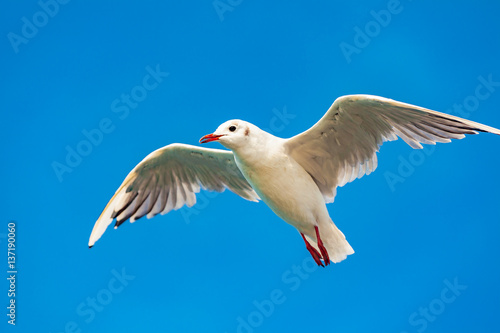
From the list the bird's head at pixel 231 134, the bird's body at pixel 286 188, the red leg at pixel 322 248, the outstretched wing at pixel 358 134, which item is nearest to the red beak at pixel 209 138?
the bird's head at pixel 231 134

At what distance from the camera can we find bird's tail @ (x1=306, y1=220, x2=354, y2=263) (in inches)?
298

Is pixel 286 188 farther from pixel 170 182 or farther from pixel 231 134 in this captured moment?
pixel 170 182

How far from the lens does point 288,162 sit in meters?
7.38

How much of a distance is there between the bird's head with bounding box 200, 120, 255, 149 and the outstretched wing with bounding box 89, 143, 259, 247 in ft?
3.21

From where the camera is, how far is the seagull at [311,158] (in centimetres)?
705

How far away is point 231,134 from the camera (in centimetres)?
702

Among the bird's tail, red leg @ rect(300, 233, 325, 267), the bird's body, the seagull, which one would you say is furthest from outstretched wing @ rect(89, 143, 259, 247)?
the bird's tail

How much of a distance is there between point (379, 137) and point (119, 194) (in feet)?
9.80

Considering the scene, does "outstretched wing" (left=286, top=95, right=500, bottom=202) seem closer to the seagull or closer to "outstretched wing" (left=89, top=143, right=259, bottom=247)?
the seagull

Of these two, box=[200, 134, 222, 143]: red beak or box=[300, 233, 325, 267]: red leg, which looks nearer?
box=[200, 134, 222, 143]: red beak

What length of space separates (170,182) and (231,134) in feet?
5.87

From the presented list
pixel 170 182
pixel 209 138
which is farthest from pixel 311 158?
pixel 170 182

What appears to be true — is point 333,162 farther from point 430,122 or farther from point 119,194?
point 119,194

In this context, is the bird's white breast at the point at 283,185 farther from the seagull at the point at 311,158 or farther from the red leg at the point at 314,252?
the red leg at the point at 314,252
